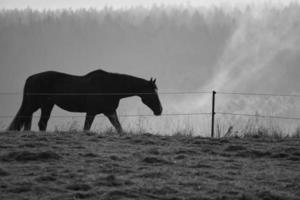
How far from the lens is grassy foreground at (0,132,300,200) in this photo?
6695 millimetres

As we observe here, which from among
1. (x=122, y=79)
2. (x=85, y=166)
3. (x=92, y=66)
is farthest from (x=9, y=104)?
(x=85, y=166)

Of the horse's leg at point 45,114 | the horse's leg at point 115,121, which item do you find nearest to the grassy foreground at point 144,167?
the horse's leg at point 115,121

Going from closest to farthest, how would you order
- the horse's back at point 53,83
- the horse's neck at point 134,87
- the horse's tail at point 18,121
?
1. the horse's tail at point 18,121
2. the horse's back at point 53,83
3. the horse's neck at point 134,87

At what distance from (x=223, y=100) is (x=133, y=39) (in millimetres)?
38174

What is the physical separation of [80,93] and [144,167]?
715 cm

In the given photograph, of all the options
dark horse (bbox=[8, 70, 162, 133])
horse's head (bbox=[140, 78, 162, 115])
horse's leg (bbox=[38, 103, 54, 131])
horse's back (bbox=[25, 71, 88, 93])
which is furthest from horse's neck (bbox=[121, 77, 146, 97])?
horse's leg (bbox=[38, 103, 54, 131])

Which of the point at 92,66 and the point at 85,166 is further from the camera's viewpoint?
the point at 92,66

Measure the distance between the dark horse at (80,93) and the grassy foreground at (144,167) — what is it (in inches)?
130

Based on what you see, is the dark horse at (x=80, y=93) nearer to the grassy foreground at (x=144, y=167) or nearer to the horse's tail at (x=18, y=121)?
the horse's tail at (x=18, y=121)

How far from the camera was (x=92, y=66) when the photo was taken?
425 feet

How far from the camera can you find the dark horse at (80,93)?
1477cm

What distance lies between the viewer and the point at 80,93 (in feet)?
49.3

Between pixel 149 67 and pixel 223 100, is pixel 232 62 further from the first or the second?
pixel 149 67

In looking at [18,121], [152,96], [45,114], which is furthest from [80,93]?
[152,96]
